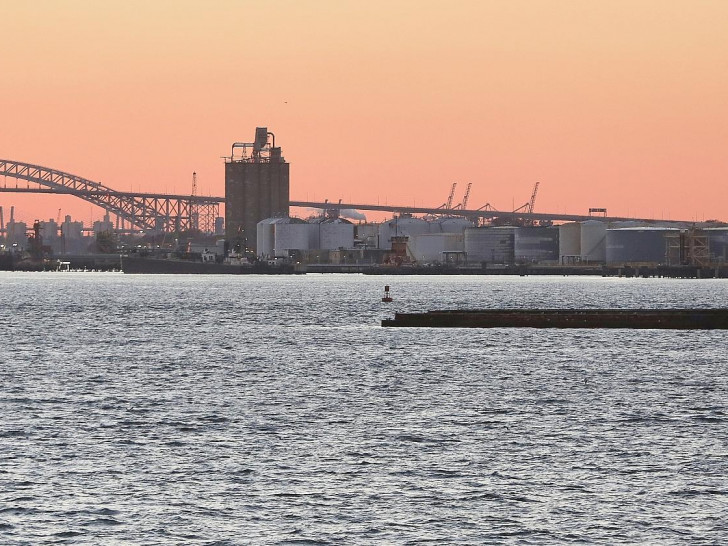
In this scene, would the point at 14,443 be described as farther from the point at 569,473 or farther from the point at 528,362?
the point at 528,362

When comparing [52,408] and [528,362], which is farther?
[528,362]

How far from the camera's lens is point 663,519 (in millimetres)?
29031

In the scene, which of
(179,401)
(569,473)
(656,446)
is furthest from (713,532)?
(179,401)

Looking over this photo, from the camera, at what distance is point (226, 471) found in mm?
34406

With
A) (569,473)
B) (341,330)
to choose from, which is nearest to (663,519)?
(569,473)

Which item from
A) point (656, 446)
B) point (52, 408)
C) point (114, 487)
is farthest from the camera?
point (52, 408)

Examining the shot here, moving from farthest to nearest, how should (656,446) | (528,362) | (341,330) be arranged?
(341,330) → (528,362) → (656,446)

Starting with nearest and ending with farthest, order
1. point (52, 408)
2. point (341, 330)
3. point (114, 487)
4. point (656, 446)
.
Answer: point (114, 487)
point (656, 446)
point (52, 408)
point (341, 330)

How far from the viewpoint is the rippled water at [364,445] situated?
28797 millimetres

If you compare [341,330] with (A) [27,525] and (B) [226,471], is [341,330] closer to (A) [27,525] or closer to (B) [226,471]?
(B) [226,471]

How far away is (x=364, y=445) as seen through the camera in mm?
38750

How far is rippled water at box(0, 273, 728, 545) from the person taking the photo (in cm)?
2880

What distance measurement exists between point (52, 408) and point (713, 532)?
2604 centimetres

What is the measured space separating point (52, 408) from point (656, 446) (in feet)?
66.6
